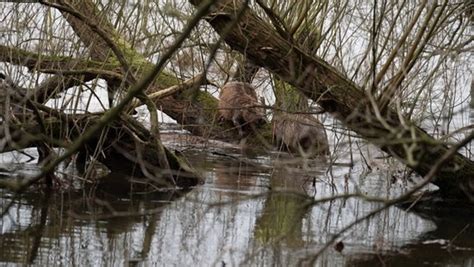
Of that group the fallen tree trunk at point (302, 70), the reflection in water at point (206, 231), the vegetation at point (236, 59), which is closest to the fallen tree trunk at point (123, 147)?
the vegetation at point (236, 59)

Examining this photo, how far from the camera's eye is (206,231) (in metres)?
10.6

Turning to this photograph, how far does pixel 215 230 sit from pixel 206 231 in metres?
0.13

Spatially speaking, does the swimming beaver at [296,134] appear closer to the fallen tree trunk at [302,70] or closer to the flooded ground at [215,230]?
the flooded ground at [215,230]

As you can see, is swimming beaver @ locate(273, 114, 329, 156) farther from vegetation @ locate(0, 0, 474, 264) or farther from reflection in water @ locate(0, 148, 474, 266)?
reflection in water @ locate(0, 148, 474, 266)

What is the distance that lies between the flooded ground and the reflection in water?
0.01 meters

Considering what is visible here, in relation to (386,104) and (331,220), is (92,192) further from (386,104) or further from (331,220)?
(386,104)

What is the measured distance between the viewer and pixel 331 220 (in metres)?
11.8

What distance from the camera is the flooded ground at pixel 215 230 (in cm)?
911

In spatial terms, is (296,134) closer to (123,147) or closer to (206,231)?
(123,147)

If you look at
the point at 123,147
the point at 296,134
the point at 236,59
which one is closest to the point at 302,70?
the point at 123,147

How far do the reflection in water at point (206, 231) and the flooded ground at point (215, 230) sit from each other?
1 cm

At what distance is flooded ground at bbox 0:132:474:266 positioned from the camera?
29.9 ft

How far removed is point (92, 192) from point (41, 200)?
964 millimetres

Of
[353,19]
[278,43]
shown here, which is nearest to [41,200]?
[278,43]
